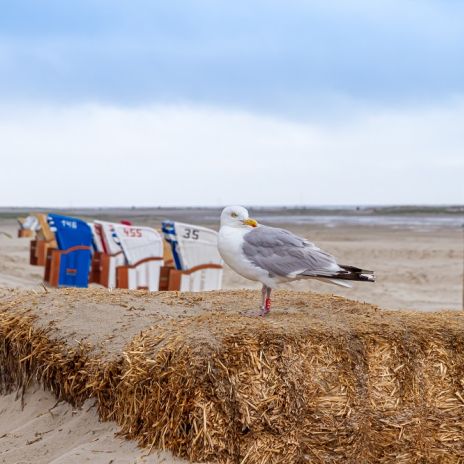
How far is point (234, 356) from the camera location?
435cm

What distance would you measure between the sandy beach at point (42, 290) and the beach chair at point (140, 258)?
1.64 metres

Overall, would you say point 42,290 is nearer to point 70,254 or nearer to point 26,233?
point 70,254

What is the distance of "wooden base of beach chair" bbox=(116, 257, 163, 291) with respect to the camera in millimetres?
13453

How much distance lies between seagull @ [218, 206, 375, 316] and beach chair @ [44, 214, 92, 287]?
957 centimetres

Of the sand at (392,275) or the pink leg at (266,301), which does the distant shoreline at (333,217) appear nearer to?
the sand at (392,275)

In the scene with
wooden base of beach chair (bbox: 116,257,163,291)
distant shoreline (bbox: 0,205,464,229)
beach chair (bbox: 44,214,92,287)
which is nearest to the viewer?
wooden base of beach chair (bbox: 116,257,163,291)

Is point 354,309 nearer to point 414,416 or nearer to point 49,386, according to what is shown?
point 414,416

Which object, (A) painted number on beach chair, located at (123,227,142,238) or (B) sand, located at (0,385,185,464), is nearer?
(B) sand, located at (0,385,185,464)

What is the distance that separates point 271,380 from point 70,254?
10.8m

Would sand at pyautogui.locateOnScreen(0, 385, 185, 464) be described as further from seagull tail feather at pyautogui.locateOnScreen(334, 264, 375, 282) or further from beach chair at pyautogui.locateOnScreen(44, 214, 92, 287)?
beach chair at pyautogui.locateOnScreen(44, 214, 92, 287)

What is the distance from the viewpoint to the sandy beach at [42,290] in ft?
15.2

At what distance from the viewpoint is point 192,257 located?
12352 millimetres

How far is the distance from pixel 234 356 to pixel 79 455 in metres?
1.09

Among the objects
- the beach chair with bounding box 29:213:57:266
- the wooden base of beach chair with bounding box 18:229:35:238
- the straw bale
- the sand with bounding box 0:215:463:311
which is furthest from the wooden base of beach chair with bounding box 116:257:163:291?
the wooden base of beach chair with bounding box 18:229:35:238
